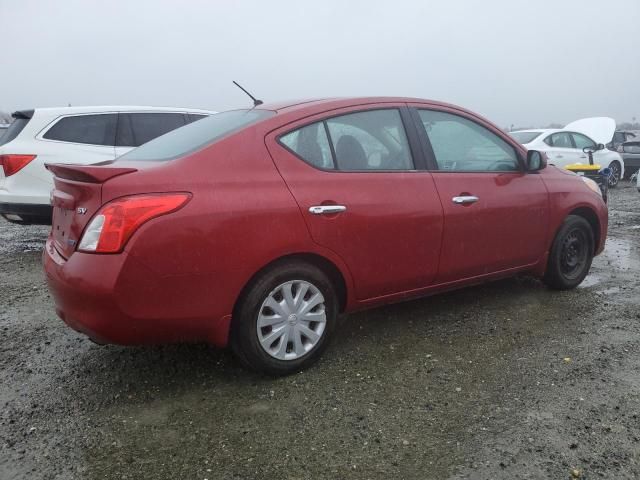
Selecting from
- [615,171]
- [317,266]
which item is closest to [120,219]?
[317,266]

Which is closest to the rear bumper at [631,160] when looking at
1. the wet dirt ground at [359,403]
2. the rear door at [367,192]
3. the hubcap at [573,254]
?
the hubcap at [573,254]

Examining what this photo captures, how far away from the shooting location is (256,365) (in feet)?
9.70

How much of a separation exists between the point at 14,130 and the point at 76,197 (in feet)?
13.9

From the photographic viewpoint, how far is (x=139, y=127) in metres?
6.66

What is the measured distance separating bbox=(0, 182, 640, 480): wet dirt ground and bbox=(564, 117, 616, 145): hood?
10.3 metres

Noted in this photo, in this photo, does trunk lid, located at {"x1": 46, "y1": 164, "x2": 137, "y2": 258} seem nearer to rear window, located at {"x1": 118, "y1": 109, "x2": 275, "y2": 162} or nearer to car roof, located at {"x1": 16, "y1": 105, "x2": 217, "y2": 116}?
rear window, located at {"x1": 118, "y1": 109, "x2": 275, "y2": 162}

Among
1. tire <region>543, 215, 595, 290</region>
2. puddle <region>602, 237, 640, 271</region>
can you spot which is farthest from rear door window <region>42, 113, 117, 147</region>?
puddle <region>602, 237, 640, 271</region>

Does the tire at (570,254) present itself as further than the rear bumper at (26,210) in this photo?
No

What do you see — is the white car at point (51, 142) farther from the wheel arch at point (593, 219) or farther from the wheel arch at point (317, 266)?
the wheel arch at point (593, 219)

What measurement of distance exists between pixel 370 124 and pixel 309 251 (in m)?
0.99

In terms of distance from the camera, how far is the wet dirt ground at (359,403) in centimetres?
231

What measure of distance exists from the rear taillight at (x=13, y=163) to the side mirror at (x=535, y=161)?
5.02m

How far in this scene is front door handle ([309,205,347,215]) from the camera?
2.98 m

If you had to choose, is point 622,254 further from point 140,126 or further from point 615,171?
point 615,171
